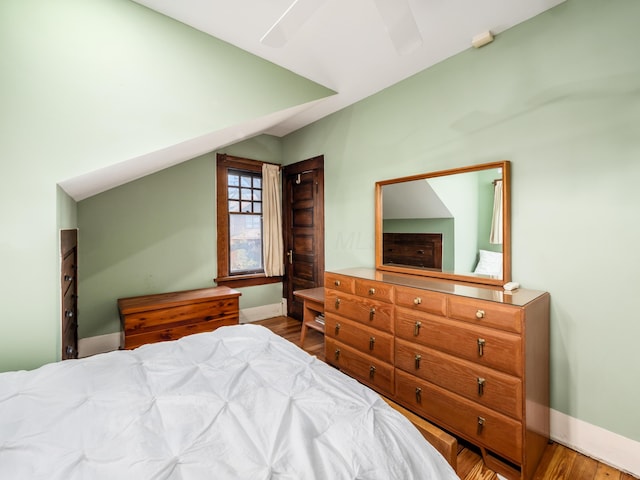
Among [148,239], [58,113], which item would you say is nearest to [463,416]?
[58,113]

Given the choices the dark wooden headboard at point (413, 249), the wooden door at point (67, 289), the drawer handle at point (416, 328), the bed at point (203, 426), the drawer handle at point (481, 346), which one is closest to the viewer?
the bed at point (203, 426)

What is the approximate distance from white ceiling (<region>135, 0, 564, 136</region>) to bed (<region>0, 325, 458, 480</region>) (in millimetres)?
1925

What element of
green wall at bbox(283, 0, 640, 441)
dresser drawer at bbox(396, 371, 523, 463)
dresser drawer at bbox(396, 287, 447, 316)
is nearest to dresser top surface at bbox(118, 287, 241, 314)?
dresser drawer at bbox(396, 287, 447, 316)

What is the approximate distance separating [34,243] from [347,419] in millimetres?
1888

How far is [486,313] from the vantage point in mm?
1604

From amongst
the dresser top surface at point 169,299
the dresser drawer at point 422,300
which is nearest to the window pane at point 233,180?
the dresser top surface at point 169,299

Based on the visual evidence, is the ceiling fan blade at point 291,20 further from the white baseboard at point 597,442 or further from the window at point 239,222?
the white baseboard at point 597,442

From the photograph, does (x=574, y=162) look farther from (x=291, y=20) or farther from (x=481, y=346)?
(x=291, y=20)

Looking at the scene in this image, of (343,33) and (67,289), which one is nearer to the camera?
(67,289)

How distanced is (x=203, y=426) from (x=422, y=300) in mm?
1442

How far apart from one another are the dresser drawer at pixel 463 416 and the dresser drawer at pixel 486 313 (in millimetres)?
482

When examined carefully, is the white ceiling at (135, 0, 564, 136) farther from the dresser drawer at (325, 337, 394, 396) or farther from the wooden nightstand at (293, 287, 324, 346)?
the dresser drawer at (325, 337, 394, 396)

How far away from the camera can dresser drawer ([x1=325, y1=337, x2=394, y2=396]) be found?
2139 millimetres

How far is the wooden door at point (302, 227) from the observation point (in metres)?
3.58
